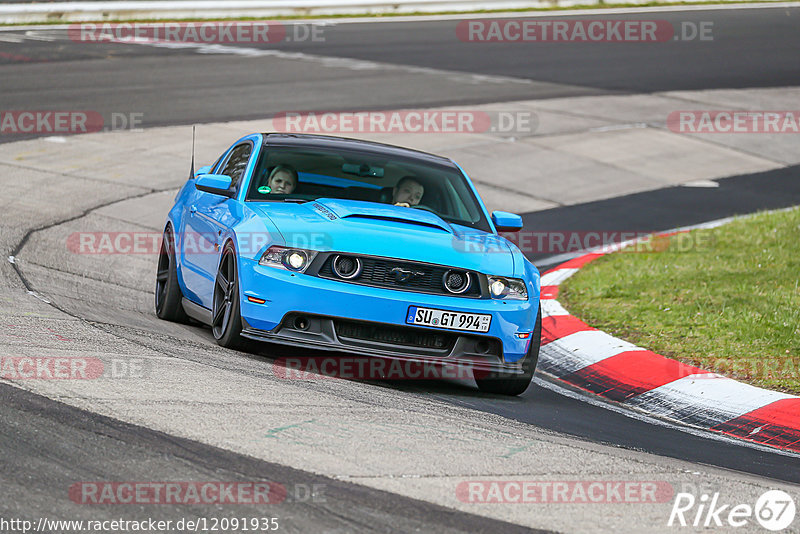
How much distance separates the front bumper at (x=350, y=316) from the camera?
6.62 meters

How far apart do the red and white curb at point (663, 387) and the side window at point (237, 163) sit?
2.54 m

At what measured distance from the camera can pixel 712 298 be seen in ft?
30.9

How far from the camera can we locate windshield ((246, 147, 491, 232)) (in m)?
7.91

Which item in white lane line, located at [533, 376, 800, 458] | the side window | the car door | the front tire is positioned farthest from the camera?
the side window

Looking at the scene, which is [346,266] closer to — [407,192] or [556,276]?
[407,192]

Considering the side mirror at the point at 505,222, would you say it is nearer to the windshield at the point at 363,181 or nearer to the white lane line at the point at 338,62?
the windshield at the point at 363,181

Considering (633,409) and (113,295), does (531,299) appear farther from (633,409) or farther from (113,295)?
(113,295)

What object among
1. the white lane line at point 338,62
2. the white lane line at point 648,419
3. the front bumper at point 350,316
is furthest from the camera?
the white lane line at point 338,62

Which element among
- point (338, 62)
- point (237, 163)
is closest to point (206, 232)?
point (237, 163)

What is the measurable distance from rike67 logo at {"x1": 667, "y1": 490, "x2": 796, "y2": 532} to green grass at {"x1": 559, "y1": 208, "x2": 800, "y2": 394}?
274cm

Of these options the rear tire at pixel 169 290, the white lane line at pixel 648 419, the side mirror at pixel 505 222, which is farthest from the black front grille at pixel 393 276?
the rear tire at pixel 169 290

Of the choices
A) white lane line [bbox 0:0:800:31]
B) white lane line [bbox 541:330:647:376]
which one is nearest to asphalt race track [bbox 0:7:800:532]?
white lane line [bbox 541:330:647:376]

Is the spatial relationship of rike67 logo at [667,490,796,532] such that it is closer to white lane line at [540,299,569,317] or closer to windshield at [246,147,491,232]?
windshield at [246,147,491,232]

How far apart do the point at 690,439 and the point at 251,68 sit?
17.2 meters
